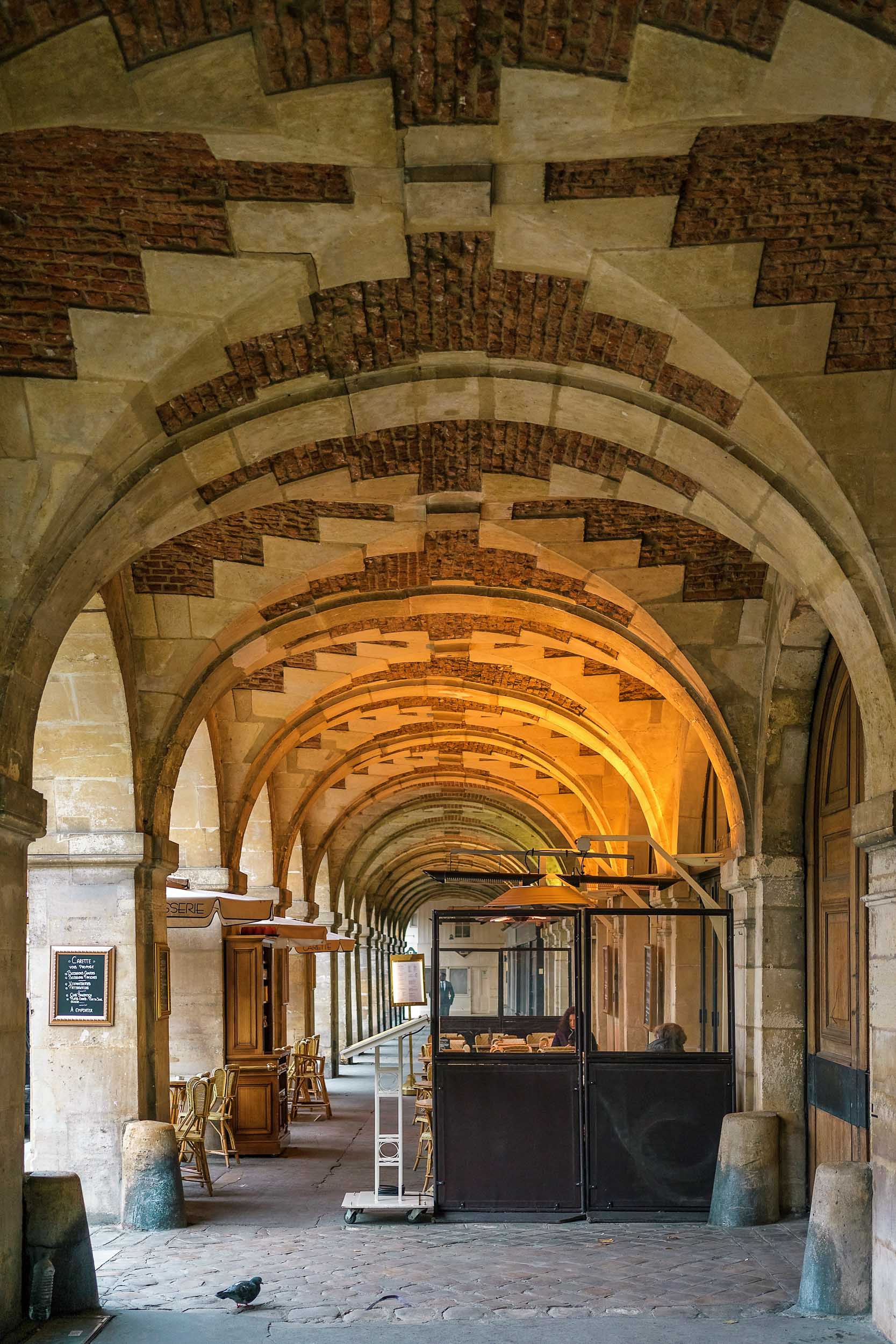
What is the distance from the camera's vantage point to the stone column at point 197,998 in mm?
12688

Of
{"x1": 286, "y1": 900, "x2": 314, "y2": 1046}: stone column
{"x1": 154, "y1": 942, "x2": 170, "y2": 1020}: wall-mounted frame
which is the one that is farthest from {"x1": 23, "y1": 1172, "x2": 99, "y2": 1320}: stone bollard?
{"x1": 286, "y1": 900, "x2": 314, "y2": 1046}: stone column

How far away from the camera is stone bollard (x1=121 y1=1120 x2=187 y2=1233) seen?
871 centimetres

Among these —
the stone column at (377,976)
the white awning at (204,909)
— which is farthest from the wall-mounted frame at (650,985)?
the stone column at (377,976)

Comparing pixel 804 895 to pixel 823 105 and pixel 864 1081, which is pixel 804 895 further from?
pixel 823 105

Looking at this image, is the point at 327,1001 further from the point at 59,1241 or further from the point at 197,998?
the point at 59,1241

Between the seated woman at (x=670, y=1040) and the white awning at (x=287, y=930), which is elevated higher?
the white awning at (x=287, y=930)

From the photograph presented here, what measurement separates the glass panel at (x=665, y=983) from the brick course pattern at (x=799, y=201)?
4.77m

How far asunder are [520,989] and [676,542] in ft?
72.6

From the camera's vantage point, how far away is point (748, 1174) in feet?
28.5

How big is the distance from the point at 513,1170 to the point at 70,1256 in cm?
350

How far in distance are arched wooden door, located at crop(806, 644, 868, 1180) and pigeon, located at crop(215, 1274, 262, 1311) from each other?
346 centimetres

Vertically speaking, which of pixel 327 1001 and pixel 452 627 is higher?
pixel 452 627

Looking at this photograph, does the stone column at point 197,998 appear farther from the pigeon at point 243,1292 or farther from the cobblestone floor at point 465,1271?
the pigeon at point 243,1292

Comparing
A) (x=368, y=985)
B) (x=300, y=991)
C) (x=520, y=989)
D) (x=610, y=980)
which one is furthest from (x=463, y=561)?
(x=368, y=985)
